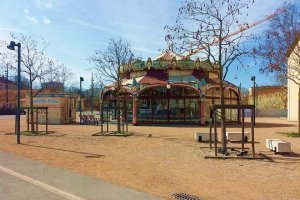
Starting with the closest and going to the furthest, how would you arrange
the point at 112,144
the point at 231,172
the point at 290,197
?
the point at 290,197 < the point at 231,172 < the point at 112,144

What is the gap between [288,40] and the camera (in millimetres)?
24109

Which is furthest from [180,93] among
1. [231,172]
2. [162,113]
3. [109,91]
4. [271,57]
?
[231,172]

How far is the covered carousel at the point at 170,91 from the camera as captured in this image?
1314 inches

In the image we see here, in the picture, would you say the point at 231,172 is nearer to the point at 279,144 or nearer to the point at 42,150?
the point at 279,144

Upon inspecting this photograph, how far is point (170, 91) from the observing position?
3484 cm

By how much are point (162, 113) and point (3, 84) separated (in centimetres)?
7594

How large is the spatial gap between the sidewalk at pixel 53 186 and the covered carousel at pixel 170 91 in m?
23.2

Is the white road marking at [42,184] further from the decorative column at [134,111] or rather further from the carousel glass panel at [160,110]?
the carousel glass panel at [160,110]

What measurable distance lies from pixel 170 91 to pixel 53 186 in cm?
2695

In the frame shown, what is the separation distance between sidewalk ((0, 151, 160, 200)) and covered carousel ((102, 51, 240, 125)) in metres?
23.2

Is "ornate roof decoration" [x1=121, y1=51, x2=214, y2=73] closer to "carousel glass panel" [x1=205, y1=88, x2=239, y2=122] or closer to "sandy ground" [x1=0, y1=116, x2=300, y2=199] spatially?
"carousel glass panel" [x1=205, y1=88, x2=239, y2=122]

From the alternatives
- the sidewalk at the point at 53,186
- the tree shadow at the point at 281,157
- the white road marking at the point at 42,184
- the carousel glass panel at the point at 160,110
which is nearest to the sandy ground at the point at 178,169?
the tree shadow at the point at 281,157

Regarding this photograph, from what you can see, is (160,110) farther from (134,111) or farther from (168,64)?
(168,64)

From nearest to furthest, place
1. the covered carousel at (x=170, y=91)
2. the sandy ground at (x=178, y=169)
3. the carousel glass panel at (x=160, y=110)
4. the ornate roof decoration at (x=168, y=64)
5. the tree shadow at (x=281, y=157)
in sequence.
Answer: the sandy ground at (x=178, y=169) < the tree shadow at (x=281, y=157) < the covered carousel at (x=170, y=91) < the carousel glass panel at (x=160, y=110) < the ornate roof decoration at (x=168, y=64)
